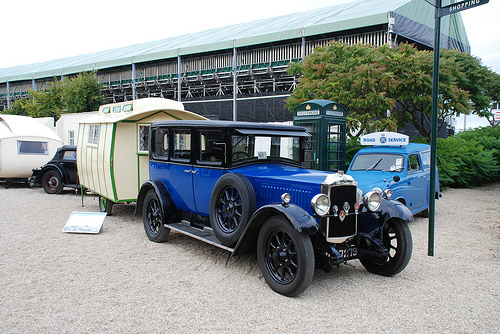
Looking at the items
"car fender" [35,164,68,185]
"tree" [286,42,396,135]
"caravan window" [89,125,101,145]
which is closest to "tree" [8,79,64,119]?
"car fender" [35,164,68,185]

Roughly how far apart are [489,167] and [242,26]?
21437 mm

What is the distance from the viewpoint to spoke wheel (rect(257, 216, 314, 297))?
4203mm

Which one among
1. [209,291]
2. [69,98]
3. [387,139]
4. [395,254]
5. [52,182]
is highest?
[69,98]

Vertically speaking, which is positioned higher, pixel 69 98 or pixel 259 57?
pixel 259 57

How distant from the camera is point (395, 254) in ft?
16.5

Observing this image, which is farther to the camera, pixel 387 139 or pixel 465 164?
pixel 465 164

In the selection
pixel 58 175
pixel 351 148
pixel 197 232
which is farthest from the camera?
pixel 58 175

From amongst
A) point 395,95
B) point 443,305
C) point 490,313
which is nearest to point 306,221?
point 443,305

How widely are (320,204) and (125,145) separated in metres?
5.49

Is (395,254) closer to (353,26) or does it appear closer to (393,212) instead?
(393,212)

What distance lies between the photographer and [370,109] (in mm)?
12812

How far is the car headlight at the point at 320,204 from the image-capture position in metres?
4.38

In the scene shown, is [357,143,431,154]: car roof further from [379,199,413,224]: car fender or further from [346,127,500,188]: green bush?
[346,127,500,188]: green bush

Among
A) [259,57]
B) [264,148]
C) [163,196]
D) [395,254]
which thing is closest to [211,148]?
[264,148]
